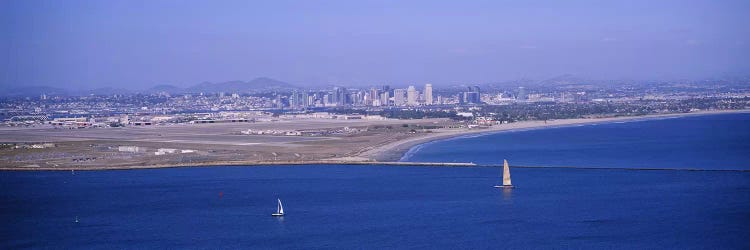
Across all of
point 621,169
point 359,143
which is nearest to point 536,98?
point 359,143

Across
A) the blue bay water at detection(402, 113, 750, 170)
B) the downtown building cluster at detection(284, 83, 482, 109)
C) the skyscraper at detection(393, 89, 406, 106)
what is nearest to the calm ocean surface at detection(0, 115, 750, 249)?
the blue bay water at detection(402, 113, 750, 170)

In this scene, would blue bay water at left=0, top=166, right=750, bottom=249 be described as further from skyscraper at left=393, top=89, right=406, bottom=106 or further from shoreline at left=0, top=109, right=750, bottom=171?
skyscraper at left=393, top=89, right=406, bottom=106

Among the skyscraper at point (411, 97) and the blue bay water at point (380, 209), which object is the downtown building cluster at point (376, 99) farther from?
the blue bay water at point (380, 209)

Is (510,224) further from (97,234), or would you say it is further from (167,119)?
(167,119)

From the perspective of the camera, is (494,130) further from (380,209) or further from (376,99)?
(376,99)

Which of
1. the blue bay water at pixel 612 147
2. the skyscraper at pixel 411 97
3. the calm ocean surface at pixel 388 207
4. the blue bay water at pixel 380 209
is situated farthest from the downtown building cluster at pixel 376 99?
the blue bay water at pixel 380 209
